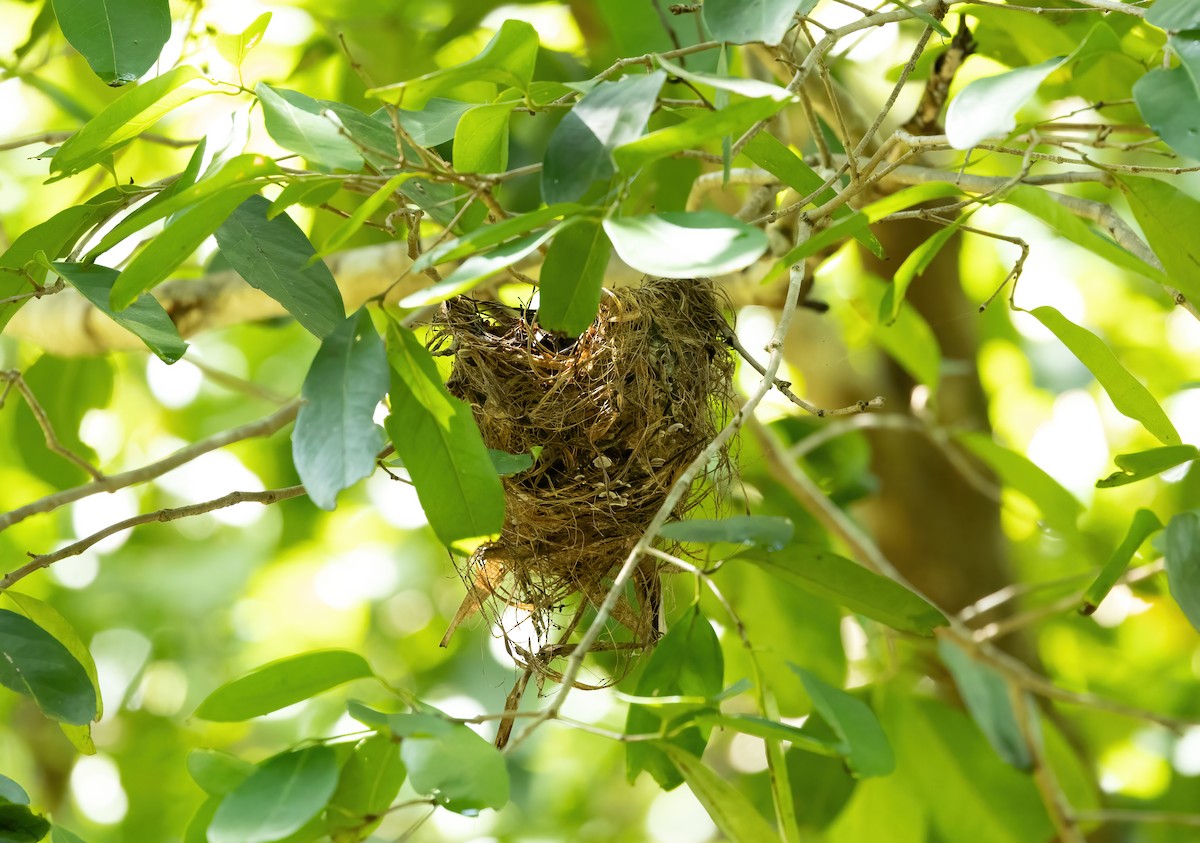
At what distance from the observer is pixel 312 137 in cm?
66

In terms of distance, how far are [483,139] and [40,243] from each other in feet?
1.26

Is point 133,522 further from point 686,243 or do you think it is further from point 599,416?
point 686,243

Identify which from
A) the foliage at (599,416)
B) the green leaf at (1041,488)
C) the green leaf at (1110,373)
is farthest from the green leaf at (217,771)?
the green leaf at (1041,488)

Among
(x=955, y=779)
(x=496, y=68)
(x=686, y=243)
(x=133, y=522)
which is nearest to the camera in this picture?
(x=686, y=243)

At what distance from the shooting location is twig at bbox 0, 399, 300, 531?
0.97 m

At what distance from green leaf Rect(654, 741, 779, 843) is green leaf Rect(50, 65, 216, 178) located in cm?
58

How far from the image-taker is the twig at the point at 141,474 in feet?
3.19

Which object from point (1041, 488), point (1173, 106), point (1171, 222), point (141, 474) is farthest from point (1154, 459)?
point (141, 474)

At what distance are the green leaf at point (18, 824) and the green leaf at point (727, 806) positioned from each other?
1.59 ft

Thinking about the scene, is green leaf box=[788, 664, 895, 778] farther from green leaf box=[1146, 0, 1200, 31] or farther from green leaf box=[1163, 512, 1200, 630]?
green leaf box=[1146, 0, 1200, 31]

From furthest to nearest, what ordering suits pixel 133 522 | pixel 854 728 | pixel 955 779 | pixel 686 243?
pixel 955 779, pixel 133 522, pixel 854 728, pixel 686 243

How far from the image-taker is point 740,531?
74 cm

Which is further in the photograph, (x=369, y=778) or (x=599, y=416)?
(x=599, y=416)

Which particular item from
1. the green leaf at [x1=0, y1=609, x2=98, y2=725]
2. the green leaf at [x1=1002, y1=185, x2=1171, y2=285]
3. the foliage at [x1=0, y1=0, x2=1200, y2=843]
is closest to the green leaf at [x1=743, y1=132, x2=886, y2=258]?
the foliage at [x1=0, y1=0, x2=1200, y2=843]
